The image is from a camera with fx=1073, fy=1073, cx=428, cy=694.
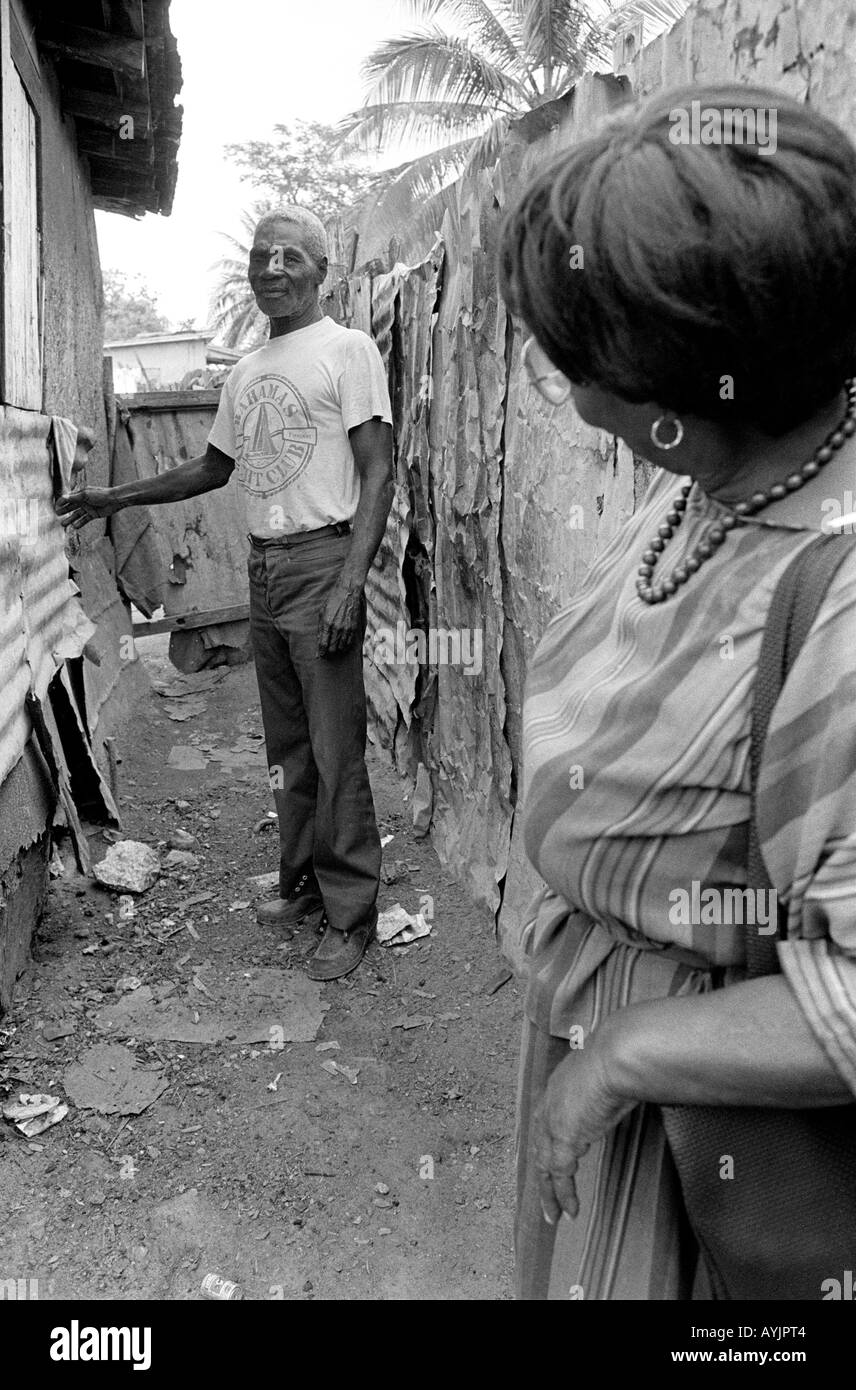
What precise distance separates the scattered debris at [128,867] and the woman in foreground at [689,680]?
318 centimetres

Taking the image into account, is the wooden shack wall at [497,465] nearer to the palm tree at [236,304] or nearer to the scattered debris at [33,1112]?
the scattered debris at [33,1112]

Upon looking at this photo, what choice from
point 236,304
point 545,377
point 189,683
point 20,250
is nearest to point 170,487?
point 20,250

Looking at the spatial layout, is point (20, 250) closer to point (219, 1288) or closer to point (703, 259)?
point (219, 1288)

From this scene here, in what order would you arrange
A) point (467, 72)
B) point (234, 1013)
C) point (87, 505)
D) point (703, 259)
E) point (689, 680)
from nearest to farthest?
point (703, 259)
point (689, 680)
point (234, 1013)
point (87, 505)
point (467, 72)

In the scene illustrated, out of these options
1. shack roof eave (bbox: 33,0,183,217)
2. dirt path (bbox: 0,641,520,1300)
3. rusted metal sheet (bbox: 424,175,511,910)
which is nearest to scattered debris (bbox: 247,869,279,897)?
dirt path (bbox: 0,641,520,1300)

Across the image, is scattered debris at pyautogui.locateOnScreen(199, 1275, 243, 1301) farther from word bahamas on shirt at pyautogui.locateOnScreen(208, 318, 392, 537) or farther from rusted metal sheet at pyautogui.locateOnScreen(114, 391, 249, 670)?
rusted metal sheet at pyautogui.locateOnScreen(114, 391, 249, 670)

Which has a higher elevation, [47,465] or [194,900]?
[47,465]

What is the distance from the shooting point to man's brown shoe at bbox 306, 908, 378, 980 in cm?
353

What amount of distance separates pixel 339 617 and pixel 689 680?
244 centimetres

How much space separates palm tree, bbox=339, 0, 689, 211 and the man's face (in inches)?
552

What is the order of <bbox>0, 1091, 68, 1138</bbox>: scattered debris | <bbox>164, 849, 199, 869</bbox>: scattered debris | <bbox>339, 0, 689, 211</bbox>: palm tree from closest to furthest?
<bbox>0, 1091, 68, 1138</bbox>: scattered debris < <bbox>164, 849, 199, 869</bbox>: scattered debris < <bbox>339, 0, 689, 211</bbox>: palm tree

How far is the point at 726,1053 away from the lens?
3.05 ft

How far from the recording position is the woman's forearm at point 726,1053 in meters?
0.90
